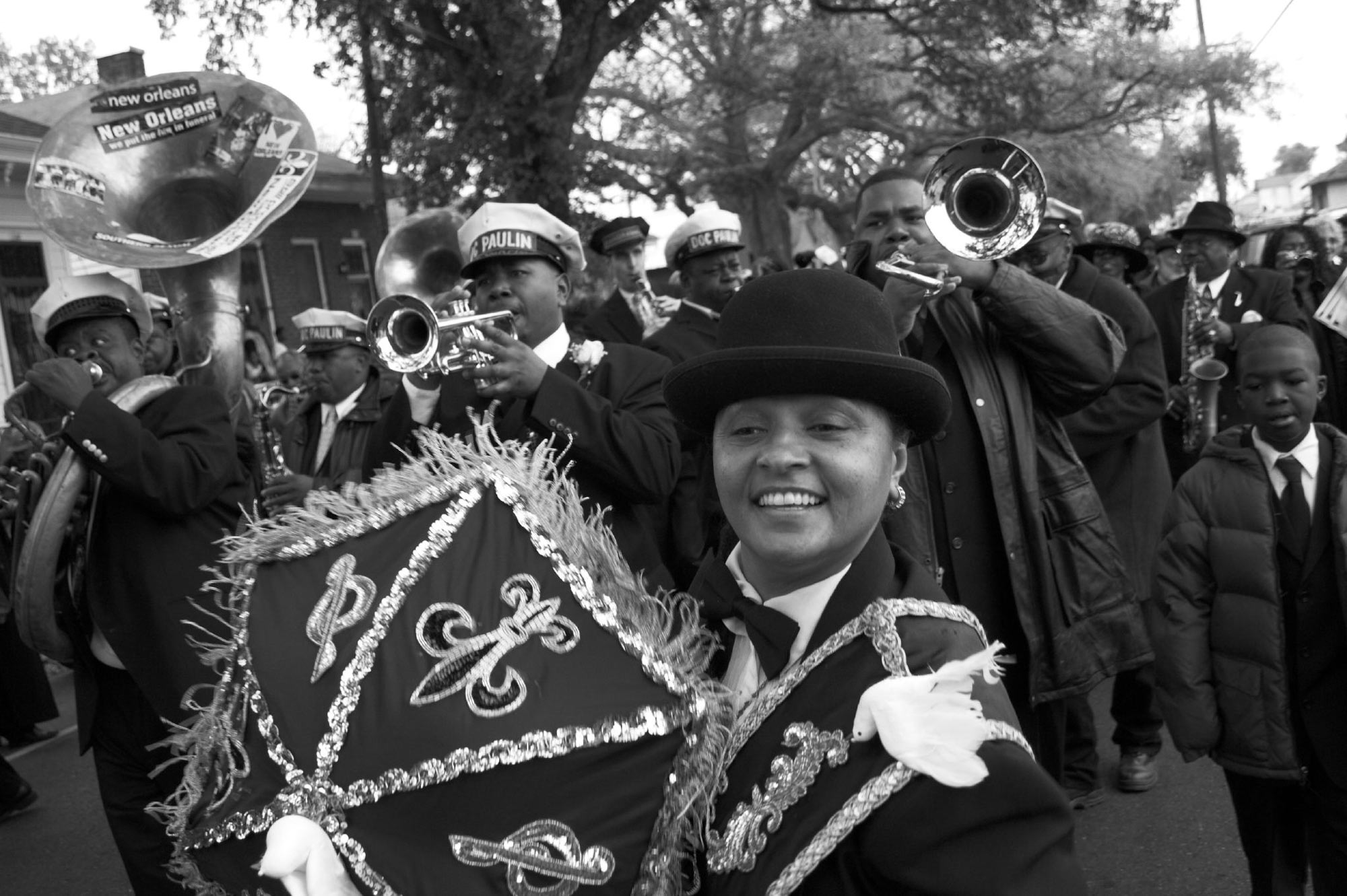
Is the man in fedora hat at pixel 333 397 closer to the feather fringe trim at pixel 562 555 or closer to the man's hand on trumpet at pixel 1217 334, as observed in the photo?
the man's hand on trumpet at pixel 1217 334

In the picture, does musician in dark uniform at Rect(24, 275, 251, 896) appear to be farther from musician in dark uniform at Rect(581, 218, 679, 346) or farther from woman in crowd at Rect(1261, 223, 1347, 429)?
woman in crowd at Rect(1261, 223, 1347, 429)

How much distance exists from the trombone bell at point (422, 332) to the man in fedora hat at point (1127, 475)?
2359 mm

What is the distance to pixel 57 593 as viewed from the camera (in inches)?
159

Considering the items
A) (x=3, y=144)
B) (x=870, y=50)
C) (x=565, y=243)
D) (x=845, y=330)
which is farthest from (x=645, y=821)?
(x=870, y=50)

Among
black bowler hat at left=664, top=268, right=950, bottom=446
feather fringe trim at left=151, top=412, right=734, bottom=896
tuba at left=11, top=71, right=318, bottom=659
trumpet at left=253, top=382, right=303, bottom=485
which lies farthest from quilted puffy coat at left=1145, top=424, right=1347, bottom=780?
tuba at left=11, top=71, right=318, bottom=659

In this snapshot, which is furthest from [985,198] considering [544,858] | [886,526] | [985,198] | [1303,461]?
[544,858]

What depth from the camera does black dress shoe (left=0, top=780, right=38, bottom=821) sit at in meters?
6.08

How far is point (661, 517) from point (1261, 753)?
2247 mm

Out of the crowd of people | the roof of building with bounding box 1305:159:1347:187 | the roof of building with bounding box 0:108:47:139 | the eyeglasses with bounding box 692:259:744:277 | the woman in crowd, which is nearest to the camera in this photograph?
the crowd of people

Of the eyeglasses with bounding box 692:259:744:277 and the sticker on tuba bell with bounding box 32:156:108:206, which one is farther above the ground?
the sticker on tuba bell with bounding box 32:156:108:206

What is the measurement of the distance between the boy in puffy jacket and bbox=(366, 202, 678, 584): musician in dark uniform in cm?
149

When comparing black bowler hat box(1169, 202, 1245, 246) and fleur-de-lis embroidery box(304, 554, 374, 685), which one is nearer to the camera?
fleur-de-lis embroidery box(304, 554, 374, 685)

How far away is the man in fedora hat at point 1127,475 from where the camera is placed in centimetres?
501

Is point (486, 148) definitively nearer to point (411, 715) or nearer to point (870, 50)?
point (411, 715)
